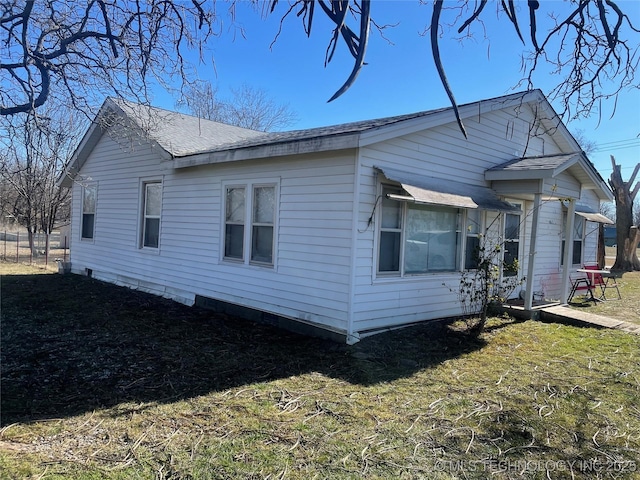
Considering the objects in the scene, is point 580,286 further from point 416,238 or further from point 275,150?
point 275,150

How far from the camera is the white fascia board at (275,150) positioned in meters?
5.95

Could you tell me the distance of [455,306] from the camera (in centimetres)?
796

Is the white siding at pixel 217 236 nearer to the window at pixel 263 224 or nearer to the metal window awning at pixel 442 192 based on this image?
the window at pixel 263 224

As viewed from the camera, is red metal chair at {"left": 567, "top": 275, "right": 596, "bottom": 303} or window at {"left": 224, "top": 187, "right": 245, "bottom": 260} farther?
red metal chair at {"left": 567, "top": 275, "right": 596, "bottom": 303}

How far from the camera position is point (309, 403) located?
4.23 metres

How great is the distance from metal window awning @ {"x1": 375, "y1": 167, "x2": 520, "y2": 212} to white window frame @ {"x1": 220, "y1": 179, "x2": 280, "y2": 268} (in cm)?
194

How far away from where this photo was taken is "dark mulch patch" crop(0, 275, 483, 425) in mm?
4348

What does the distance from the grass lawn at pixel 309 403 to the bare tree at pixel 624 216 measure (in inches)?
648

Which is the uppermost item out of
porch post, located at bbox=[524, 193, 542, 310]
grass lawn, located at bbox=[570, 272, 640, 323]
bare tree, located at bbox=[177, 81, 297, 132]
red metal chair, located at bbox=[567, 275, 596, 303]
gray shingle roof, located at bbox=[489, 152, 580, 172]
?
bare tree, located at bbox=[177, 81, 297, 132]

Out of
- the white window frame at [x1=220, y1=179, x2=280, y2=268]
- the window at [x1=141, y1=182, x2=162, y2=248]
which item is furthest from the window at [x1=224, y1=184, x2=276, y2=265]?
the window at [x1=141, y1=182, x2=162, y2=248]

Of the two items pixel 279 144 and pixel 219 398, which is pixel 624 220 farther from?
pixel 219 398

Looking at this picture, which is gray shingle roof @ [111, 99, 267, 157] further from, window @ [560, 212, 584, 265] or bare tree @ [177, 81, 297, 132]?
bare tree @ [177, 81, 297, 132]

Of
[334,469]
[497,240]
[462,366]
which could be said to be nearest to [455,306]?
[497,240]

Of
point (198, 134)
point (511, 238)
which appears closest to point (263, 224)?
point (198, 134)
